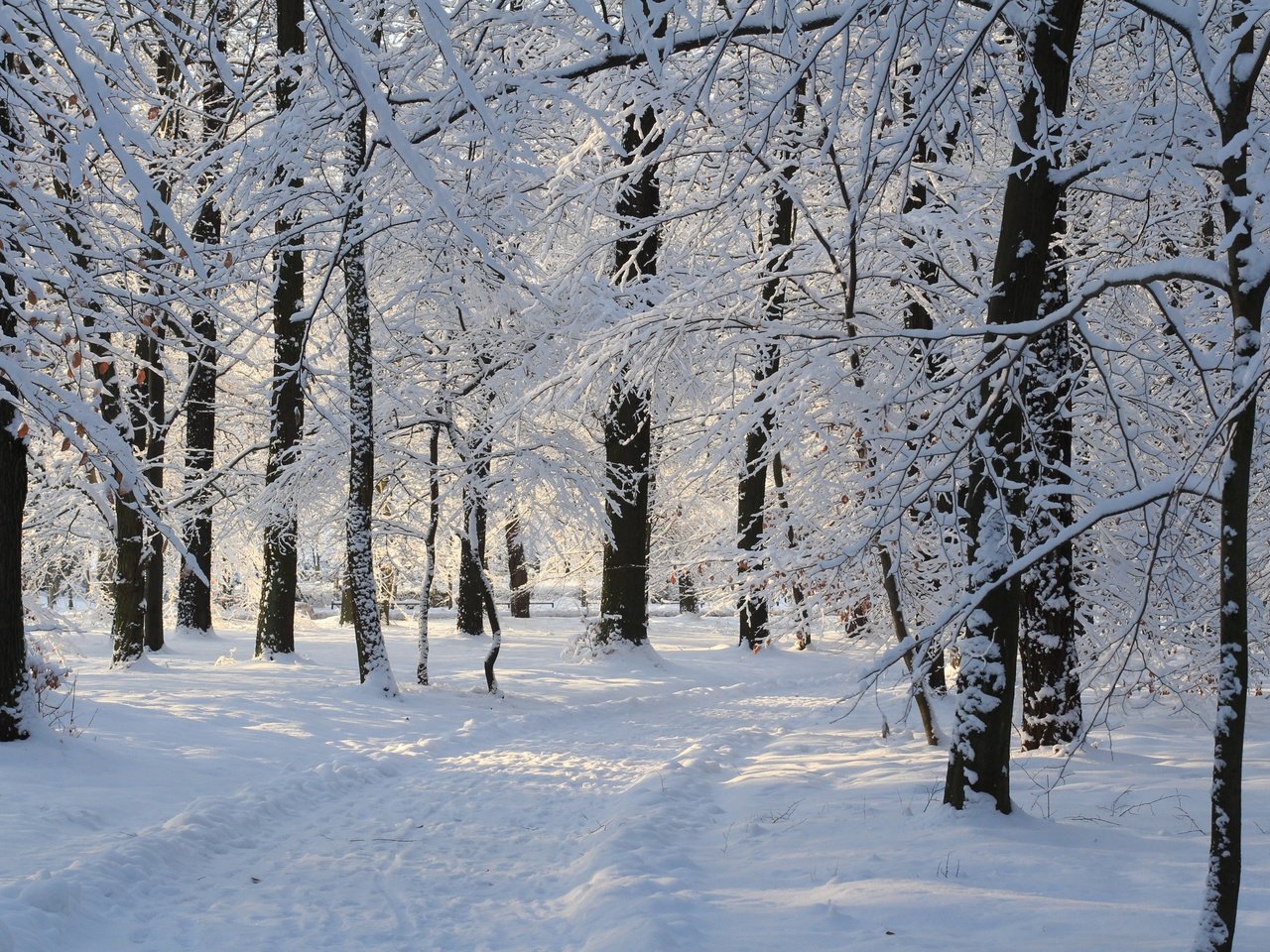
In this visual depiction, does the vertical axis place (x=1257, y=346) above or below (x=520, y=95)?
below

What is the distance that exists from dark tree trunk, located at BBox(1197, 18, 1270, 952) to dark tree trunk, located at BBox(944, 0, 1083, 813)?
5.65 feet

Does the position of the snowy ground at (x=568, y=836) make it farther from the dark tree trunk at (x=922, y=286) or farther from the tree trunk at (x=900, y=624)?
the dark tree trunk at (x=922, y=286)

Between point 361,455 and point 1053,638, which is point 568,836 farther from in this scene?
point 361,455

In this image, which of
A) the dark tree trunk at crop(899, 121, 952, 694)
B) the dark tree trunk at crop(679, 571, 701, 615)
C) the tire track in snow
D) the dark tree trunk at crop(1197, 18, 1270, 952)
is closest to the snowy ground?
the tire track in snow

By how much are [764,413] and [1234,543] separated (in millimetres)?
5405

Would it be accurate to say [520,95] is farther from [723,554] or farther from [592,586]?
[592,586]

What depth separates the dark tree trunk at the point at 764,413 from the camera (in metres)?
8.97

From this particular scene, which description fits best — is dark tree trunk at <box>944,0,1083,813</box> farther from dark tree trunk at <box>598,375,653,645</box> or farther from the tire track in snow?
dark tree trunk at <box>598,375,653,645</box>

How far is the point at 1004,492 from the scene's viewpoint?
618 centimetres

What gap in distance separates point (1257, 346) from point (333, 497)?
1649 centimetres

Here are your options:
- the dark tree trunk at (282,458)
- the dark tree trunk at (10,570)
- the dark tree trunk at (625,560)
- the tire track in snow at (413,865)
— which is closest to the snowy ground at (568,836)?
the tire track in snow at (413,865)

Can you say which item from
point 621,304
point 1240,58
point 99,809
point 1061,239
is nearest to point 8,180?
point 99,809

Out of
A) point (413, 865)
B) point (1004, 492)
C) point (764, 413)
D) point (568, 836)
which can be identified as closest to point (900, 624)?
point (764, 413)

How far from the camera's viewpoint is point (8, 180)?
17.6 ft
